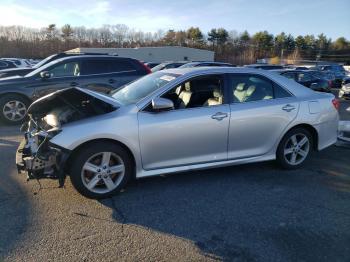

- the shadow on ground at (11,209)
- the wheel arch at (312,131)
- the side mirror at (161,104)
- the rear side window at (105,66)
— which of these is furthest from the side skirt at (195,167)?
the rear side window at (105,66)

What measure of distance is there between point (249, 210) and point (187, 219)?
2.48ft

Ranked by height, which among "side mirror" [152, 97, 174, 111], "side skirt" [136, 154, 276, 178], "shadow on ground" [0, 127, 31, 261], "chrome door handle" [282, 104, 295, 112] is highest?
"side mirror" [152, 97, 174, 111]

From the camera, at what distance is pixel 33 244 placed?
309 centimetres

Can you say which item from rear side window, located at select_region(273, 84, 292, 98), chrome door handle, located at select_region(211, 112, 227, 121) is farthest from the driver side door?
rear side window, located at select_region(273, 84, 292, 98)

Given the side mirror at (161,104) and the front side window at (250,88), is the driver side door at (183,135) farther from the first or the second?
the front side window at (250,88)

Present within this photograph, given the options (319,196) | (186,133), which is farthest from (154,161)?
(319,196)

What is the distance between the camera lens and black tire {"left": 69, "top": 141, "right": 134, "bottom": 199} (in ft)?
12.6

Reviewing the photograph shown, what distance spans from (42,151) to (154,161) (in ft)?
4.33

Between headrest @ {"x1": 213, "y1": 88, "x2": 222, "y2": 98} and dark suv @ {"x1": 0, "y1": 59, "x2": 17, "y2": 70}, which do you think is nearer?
headrest @ {"x1": 213, "y1": 88, "x2": 222, "y2": 98}

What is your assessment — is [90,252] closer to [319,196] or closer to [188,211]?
[188,211]

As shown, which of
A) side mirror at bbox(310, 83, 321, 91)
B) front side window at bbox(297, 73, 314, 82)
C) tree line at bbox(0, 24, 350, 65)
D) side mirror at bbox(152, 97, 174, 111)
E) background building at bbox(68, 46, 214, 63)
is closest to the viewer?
side mirror at bbox(152, 97, 174, 111)

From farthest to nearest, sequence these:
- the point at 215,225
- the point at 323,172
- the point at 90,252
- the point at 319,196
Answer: the point at 323,172 < the point at 319,196 < the point at 215,225 < the point at 90,252

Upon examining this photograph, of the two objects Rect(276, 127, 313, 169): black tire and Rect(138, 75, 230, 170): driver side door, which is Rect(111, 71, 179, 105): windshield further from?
Rect(276, 127, 313, 169): black tire

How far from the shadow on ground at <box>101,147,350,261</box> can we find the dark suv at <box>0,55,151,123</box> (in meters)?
4.19
